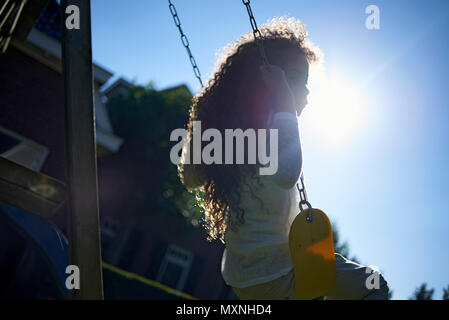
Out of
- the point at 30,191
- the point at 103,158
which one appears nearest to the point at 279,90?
the point at 30,191

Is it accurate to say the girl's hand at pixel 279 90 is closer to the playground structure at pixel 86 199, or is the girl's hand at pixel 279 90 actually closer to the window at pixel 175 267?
the playground structure at pixel 86 199

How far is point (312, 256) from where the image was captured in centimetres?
142

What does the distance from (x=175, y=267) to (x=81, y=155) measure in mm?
16567

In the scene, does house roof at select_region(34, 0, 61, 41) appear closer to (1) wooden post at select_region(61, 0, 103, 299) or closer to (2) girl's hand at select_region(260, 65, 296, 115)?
(1) wooden post at select_region(61, 0, 103, 299)

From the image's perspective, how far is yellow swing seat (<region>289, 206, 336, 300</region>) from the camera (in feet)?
4.64

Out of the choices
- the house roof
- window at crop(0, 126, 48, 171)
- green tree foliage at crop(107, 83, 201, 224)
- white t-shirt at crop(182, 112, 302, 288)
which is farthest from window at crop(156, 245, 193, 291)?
white t-shirt at crop(182, 112, 302, 288)

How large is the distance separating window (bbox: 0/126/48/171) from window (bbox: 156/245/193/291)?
32.9 feet

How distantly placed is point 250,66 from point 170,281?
16596 millimetres

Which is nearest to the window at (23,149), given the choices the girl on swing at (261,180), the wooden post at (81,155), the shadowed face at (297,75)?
the wooden post at (81,155)

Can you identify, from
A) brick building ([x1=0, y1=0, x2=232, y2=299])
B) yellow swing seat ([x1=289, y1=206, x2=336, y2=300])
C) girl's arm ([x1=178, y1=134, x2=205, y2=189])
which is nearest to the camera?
yellow swing seat ([x1=289, y1=206, x2=336, y2=300])

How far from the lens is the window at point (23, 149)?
26.6 feet

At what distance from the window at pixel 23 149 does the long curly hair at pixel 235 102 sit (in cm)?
737

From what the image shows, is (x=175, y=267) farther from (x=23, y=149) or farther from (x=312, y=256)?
(x=312, y=256)

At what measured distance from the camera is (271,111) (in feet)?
5.89
